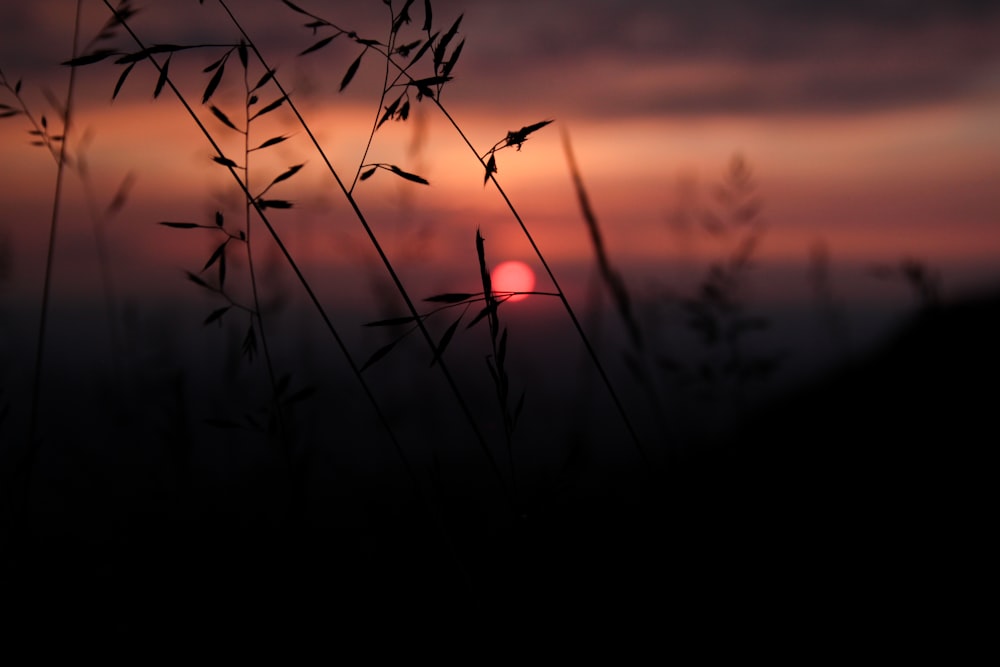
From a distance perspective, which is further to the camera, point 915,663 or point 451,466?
point 451,466

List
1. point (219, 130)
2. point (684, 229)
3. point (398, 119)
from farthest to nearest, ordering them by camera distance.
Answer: point (684, 229) < point (219, 130) < point (398, 119)

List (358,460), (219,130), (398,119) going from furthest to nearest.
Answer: (358,460) < (219,130) < (398,119)

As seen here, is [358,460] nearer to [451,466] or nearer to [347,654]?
[451,466]

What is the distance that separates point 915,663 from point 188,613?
1544mm

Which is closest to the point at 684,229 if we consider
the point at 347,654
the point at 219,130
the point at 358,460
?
the point at 358,460

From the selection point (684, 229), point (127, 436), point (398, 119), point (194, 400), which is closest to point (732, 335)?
point (684, 229)

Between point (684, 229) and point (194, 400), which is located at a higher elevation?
point (684, 229)

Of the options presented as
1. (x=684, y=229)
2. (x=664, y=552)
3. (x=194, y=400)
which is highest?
(x=684, y=229)

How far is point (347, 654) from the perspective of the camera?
1.83 metres

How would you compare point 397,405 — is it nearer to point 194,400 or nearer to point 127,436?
point 194,400

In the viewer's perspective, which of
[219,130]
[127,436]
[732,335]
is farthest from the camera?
[127,436]

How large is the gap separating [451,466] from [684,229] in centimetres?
126

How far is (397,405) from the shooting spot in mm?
3488

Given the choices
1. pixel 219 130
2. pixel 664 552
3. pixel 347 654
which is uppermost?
pixel 219 130
